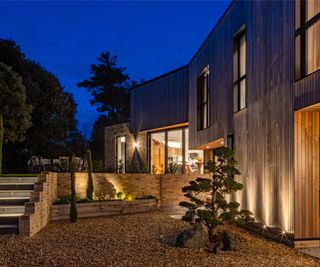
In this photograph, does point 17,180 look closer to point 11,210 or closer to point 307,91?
point 11,210

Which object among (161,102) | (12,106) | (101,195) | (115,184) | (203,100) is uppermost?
(161,102)

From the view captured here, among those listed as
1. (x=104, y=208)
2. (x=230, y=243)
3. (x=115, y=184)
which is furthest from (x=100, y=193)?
(x=230, y=243)

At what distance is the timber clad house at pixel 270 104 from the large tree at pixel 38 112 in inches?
278

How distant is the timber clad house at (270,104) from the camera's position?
7238mm

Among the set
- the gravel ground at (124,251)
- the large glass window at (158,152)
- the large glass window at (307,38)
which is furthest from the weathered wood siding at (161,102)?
the large glass window at (307,38)

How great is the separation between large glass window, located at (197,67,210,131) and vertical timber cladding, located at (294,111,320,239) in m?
7.56

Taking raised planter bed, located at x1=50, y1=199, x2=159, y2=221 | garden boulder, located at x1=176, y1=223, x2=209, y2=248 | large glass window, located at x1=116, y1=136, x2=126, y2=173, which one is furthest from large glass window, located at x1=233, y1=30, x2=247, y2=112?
large glass window, located at x1=116, y1=136, x2=126, y2=173

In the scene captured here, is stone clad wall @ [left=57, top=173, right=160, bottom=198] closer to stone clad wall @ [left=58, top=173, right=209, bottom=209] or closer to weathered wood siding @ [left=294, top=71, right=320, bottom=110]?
stone clad wall @ [left=58, top=173, right=209, bottom=209]

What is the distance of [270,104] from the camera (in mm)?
8469

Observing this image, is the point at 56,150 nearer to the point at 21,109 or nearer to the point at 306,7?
the point at 21,109

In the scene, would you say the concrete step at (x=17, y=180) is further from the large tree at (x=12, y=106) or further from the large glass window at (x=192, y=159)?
the large glass window at (x=192, y=159)

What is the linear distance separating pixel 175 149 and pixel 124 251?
1354 cm

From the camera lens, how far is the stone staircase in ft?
28.3

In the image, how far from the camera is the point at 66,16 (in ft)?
450
